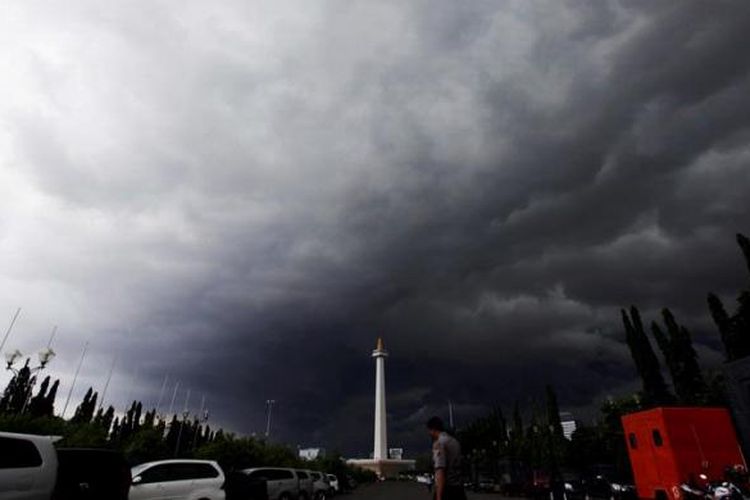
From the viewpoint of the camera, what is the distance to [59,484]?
31.3 feet

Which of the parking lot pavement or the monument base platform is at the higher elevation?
the monument base platform

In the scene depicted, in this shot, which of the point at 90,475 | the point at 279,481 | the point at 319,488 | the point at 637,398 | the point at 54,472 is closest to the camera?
the point at 54,472

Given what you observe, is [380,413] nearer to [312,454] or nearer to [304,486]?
[312,454]

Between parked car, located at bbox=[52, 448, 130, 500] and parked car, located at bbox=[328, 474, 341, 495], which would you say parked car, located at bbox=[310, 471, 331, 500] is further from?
parked car, located at bbox=[52, 448, 130, 500]

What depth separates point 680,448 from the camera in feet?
63.3

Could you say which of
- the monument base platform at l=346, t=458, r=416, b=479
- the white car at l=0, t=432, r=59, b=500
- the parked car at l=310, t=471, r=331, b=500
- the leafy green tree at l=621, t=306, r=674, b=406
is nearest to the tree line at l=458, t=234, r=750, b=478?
the leafy green tree at l=621, t=306, r=674, b=406

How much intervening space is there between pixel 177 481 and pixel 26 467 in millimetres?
6262

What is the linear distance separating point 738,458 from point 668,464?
10.7 ft

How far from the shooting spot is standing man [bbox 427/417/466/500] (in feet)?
24.3

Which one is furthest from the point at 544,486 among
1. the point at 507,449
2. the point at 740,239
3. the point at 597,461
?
the point at 507,449

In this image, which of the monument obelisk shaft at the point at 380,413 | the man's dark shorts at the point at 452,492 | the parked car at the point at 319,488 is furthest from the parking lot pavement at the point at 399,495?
the monument obelisk shaft at the point at 380,413

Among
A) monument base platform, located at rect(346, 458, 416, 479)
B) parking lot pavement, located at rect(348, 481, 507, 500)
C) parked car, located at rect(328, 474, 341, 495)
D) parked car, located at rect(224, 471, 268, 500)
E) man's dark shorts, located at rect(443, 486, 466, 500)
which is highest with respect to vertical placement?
monument base platform, located at rect(346, 458, 416, 479)

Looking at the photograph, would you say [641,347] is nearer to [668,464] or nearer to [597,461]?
[597,461]

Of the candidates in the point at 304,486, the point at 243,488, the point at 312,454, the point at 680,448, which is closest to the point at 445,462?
the point at 243,488
